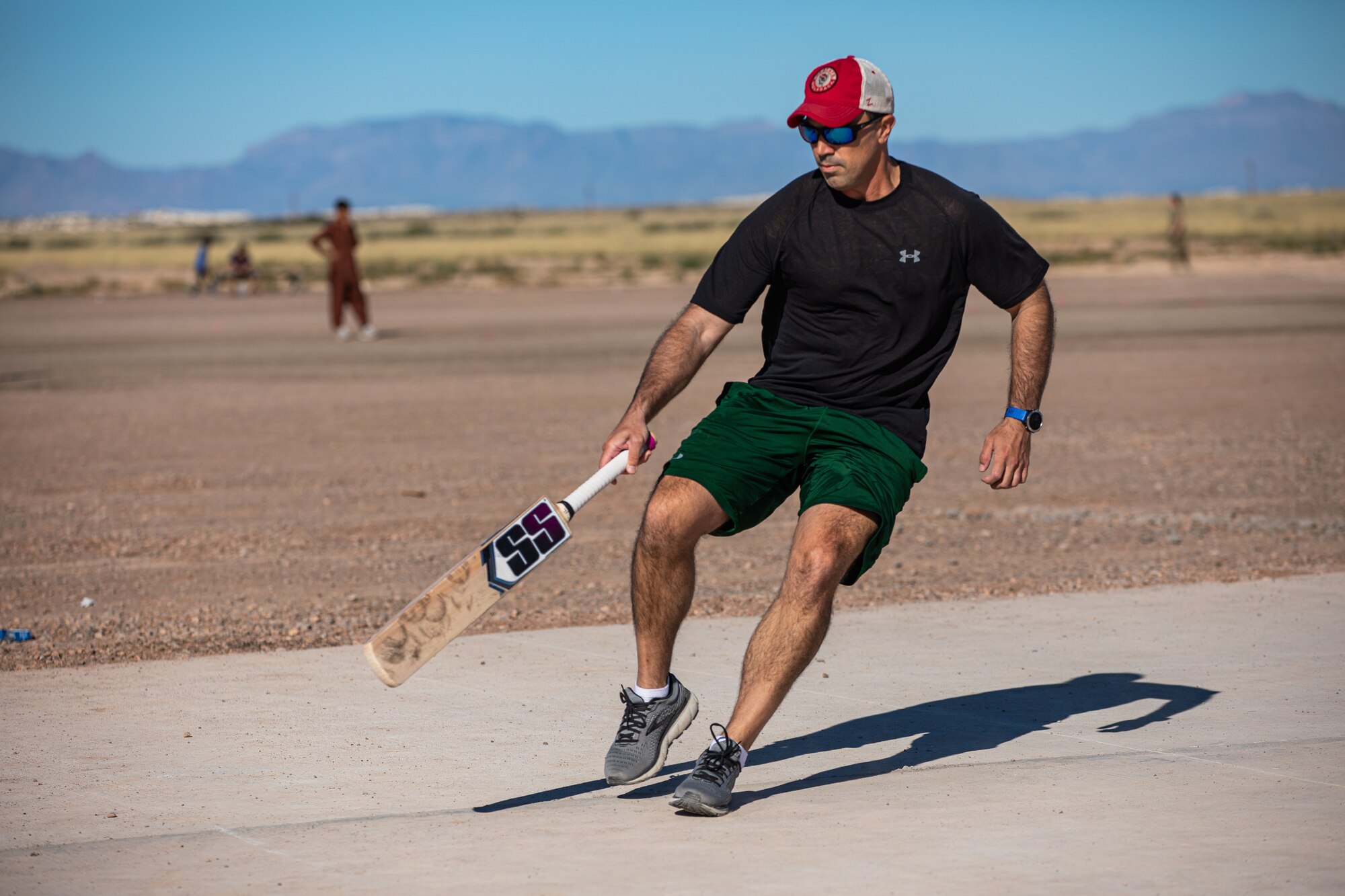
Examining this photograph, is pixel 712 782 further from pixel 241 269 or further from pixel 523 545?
pixel 241 269

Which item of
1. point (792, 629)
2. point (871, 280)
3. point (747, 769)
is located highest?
point (871, 280)

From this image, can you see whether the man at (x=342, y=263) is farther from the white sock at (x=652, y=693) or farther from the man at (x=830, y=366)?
the white sock at (x=652, y=693)

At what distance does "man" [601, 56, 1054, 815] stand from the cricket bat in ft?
0.74

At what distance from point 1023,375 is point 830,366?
0.59m

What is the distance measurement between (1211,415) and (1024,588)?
8105 millimetres

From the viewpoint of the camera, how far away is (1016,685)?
630 cm

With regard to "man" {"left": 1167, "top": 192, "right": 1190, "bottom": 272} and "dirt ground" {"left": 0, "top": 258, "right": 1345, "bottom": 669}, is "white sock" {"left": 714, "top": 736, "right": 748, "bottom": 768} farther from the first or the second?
"man" {"left": 1167, "top": 192, "right": 1190, "bottom": 272}

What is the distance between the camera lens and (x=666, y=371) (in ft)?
16.5

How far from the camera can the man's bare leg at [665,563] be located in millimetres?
4824

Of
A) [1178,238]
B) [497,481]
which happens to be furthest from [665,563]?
[1178,238]

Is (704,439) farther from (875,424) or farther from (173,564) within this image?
(173,564)

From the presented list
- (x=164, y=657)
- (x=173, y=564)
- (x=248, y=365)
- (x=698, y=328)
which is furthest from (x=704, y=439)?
(x=248, y=365)

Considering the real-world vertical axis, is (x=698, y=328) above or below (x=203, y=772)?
above

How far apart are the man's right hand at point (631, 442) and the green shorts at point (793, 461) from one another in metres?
0.10
